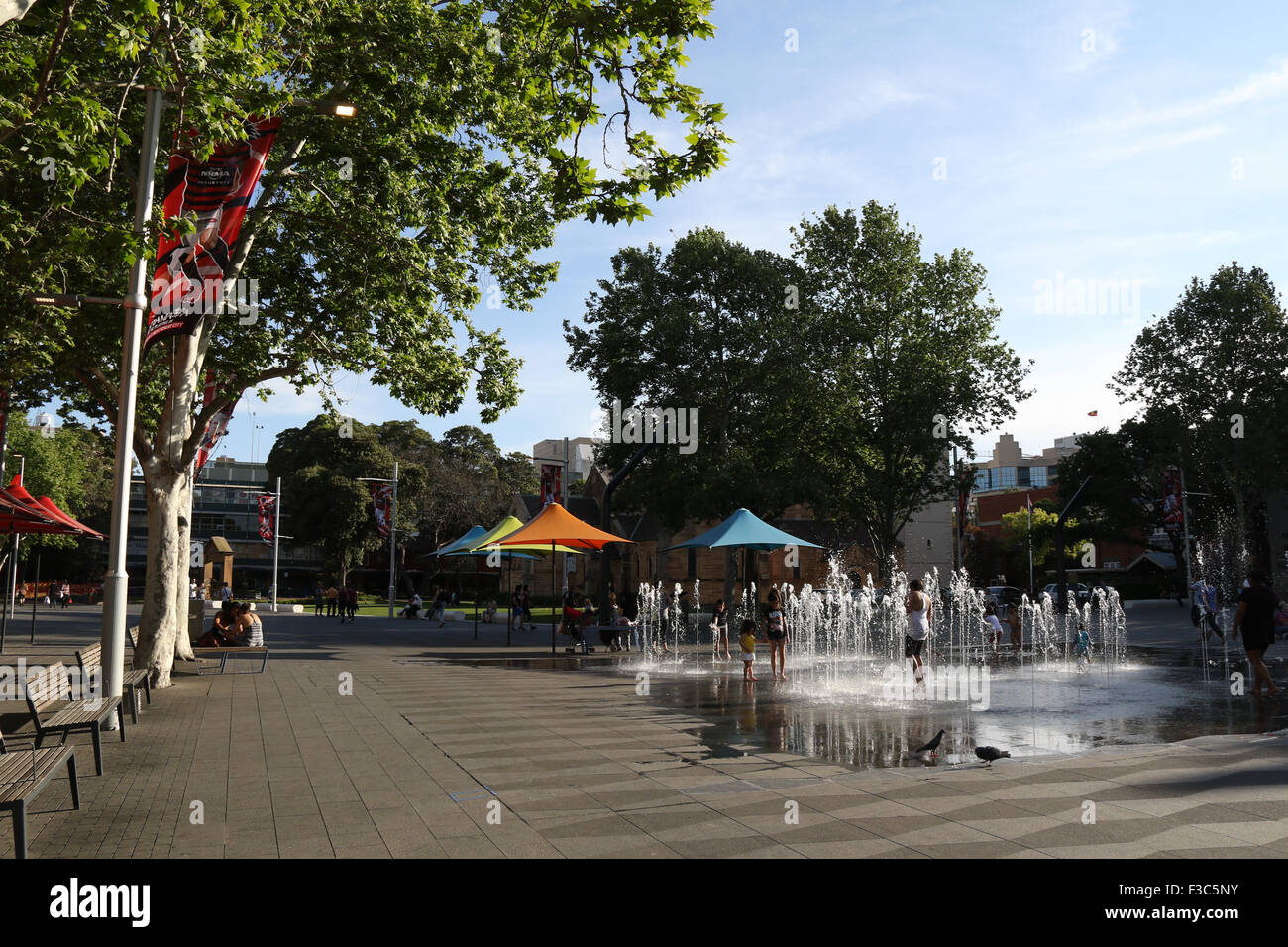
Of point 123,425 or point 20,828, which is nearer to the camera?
point 20,828

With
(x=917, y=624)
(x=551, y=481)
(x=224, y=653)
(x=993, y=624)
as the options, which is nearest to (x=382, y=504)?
(x=551, y=481)

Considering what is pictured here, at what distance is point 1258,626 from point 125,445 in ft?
52.5

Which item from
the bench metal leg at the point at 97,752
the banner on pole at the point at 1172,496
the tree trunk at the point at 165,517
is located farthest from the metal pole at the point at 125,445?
the banner on pole at the point at 1172,496

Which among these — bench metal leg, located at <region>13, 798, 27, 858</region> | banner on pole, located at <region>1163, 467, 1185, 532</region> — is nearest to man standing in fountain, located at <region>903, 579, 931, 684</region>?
bench metal leg, located at <region>13, 798, 27, 858</region>

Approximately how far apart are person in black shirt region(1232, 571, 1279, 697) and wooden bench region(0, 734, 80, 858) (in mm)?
14736

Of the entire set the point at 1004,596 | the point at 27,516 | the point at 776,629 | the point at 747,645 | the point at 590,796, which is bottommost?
the point at 1004,596

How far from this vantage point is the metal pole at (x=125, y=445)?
10.7m

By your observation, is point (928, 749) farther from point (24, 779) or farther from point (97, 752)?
point (97, 752)

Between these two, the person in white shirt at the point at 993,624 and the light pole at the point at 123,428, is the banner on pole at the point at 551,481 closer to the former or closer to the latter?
the person in white shirt at the point at 993,624

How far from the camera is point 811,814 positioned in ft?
22.4

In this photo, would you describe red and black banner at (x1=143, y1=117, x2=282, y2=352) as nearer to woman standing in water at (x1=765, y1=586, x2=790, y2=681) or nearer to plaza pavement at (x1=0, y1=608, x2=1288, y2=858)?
plaza pavement at (x1=0, y1=608, x2=1288, y2=858)

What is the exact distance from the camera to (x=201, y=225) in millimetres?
11812

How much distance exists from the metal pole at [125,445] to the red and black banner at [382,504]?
107ft
